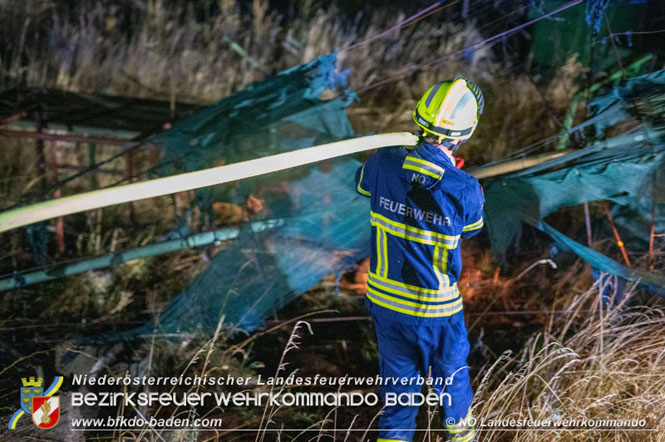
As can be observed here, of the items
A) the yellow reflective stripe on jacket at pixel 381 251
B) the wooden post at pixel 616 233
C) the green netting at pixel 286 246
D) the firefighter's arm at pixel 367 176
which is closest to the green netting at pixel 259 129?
the green netting at pixel 286 246

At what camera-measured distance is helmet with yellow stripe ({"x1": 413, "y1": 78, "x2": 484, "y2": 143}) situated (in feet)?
8.16

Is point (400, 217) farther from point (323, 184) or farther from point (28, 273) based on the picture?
point (28, 273)

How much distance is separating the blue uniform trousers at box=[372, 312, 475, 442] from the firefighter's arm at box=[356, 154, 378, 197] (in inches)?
26.2

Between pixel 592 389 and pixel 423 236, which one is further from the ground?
pixel 423 236

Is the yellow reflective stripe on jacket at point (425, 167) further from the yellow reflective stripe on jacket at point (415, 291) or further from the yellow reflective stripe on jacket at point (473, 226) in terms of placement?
the yellow reflective stripe on jacket at point (415, 291)

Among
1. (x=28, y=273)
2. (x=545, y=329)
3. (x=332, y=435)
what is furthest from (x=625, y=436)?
(x=28, y=273)

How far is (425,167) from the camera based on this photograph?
2449 millimetres

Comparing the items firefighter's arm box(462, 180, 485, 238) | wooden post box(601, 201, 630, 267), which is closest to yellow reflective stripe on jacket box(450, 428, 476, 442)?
firefighter's arm box(462, 180, 485, 238)

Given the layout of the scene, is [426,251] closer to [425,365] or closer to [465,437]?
[425,365]

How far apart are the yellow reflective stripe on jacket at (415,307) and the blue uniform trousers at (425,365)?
0.04 metres

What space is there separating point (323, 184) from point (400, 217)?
3.55 feet

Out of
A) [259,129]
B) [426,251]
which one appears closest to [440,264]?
[426,251]

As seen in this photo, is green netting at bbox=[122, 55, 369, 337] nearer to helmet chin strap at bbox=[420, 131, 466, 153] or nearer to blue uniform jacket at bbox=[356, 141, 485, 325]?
blue uniform jacket at bbox=[356, 141, 485, 325]

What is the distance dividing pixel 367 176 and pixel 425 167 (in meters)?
0.37
